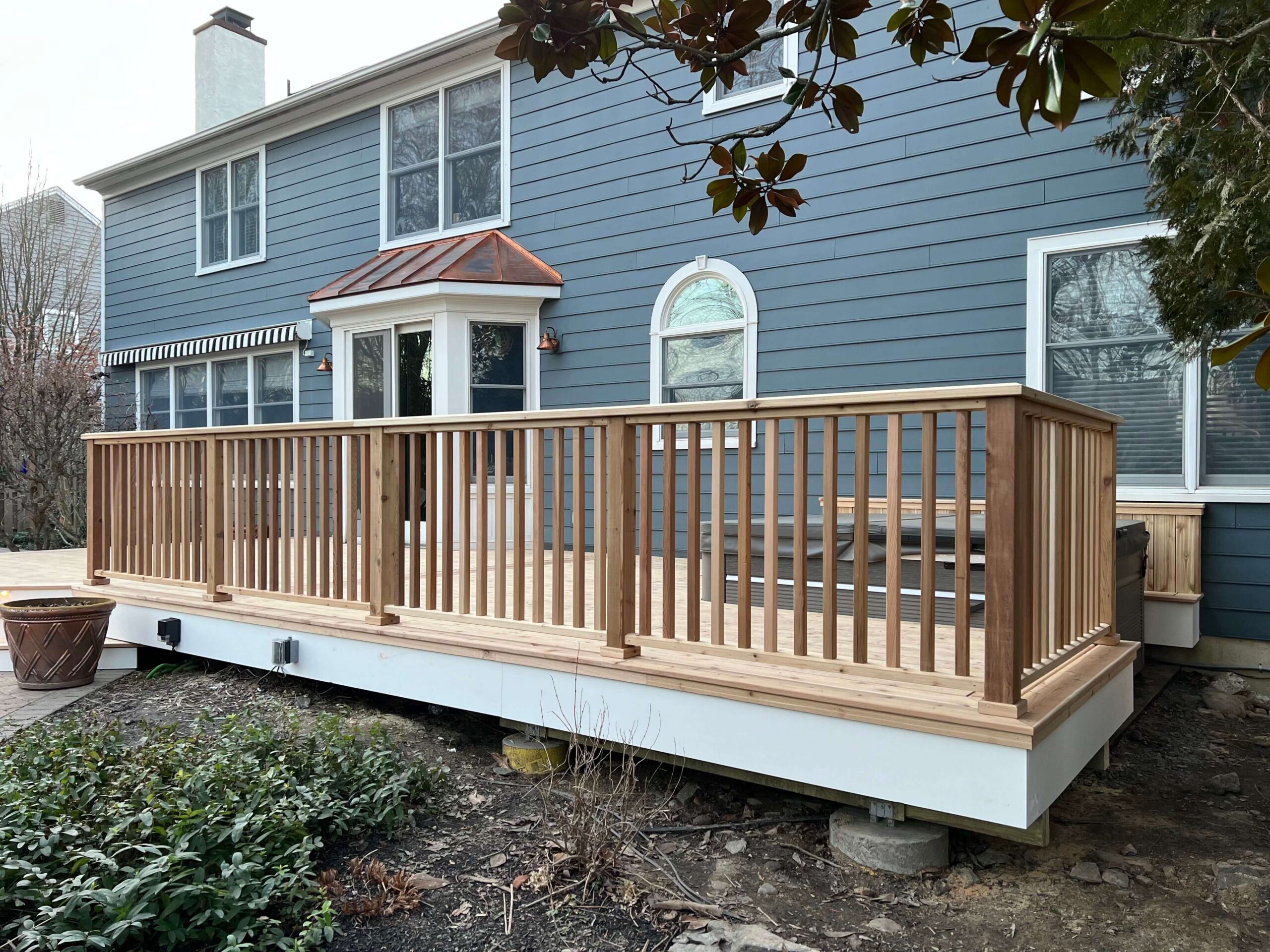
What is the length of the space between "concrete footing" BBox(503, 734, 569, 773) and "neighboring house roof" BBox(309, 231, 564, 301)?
413cm

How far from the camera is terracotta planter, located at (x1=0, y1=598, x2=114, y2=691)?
4523 mm

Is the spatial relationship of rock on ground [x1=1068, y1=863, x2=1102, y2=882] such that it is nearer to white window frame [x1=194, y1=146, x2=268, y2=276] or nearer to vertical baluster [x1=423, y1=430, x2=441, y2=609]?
vertical baluster [x1=423, y1=430, x2=441, y2=609]

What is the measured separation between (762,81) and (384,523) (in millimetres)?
4195

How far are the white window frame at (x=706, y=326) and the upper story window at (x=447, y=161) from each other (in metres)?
1.80

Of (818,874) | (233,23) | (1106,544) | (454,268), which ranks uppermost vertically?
(233,23)

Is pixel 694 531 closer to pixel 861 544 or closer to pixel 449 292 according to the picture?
pixel 861 544

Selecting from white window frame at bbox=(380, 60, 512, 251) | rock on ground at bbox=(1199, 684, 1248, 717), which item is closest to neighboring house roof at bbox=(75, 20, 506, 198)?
white window frame at bbox=(380, 60, 512, 251)

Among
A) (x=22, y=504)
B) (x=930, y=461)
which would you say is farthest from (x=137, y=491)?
(x=22, y=504)

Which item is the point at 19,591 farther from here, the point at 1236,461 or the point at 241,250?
the point at 1236,461

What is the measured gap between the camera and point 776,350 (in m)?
6.15

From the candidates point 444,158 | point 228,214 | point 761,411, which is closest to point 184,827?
point 761,411

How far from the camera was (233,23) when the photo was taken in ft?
35.3

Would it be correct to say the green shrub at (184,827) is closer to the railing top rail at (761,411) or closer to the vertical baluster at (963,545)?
the railing top rail at (761,411)

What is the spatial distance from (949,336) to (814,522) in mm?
1921
